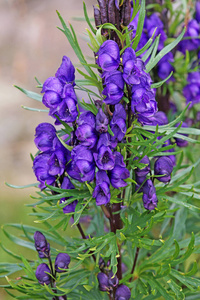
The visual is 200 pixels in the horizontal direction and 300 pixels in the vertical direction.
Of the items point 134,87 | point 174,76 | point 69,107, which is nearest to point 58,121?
point 69,107

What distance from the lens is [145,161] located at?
3.19 feet

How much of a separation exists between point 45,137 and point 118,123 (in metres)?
0.19

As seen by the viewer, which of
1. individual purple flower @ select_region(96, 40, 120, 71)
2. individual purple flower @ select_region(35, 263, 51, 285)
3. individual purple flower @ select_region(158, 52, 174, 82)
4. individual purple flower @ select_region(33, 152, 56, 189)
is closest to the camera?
individual purple flower @ select_region(96, 40, 120, 71)

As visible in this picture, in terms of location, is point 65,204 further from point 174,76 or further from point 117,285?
point 174,76

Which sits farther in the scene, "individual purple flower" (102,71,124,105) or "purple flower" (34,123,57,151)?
"purple flower" (34,123,57,151)

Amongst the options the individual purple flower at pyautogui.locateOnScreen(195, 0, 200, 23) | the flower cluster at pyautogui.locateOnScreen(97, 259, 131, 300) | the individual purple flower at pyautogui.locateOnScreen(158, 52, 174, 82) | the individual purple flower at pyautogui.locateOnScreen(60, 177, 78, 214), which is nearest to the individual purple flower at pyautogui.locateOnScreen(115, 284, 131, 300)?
the flower cluster at pyautogui.locateOnScreen(97, 259, 131, 300)

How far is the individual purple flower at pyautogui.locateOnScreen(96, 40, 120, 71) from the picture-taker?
2.72 feet

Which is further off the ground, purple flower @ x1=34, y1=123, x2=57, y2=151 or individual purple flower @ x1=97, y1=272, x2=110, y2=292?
purple flower @ x1=34, y1=123, x2=57, y2=151

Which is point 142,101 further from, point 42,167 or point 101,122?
point 42,167

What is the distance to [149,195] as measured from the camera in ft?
3.16

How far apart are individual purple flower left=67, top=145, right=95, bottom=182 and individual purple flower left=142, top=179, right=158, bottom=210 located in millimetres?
154

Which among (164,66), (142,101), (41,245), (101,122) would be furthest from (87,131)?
(164,66)

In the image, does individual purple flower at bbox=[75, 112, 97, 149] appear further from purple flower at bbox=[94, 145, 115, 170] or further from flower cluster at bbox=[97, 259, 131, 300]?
flower cluster at bbox=[97, 259, 131, 300]

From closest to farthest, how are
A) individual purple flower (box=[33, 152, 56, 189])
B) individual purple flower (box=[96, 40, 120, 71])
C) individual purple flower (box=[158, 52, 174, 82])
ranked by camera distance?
1. individual purple flower (box=[96, 40, 120, 71])
2. individual purple flower (box=[33, 152, 56, 189])
3. individual purple flower (box=[158, 52, 174, 82])
